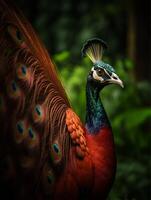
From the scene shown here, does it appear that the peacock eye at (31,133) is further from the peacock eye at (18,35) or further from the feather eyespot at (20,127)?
the peacock eye at (18,35)

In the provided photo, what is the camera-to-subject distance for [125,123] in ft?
25.9

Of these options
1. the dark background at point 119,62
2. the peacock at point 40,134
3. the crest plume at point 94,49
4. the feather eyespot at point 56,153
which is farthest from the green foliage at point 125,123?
the feather eyespot at point 56,153

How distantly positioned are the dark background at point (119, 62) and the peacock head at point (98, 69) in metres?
1.66

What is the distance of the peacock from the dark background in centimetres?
158

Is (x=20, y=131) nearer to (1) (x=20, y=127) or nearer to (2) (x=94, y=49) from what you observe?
(1) (x=20, y=127)

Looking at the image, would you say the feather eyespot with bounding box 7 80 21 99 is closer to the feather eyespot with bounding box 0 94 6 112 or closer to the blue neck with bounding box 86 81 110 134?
the feather eyespot with bounding box 0 94 6 112

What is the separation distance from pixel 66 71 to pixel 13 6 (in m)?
4.32

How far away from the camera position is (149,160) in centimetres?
798

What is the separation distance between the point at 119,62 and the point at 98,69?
3996 mm

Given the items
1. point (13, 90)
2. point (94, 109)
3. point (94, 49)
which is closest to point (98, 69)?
point (94, 49)

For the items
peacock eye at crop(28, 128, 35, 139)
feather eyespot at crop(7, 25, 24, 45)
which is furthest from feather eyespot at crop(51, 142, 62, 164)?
feather eyespot at crop(7, 25, 24, 45)

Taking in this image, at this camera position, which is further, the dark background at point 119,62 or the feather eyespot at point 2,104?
the dark background at point 119,62

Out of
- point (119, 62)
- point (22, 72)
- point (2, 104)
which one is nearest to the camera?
point (2, 104)

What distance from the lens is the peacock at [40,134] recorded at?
3812 mm
